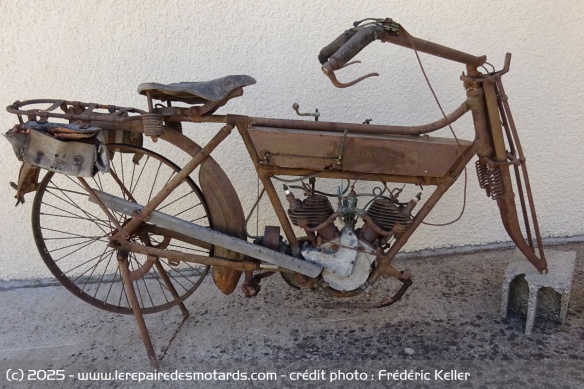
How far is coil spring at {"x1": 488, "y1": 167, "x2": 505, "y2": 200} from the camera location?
97.4 inches

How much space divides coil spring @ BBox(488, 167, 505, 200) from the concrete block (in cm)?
51

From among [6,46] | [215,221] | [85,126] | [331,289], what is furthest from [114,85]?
[331,289]

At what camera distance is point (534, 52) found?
320cm

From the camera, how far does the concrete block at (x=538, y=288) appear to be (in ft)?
8.46

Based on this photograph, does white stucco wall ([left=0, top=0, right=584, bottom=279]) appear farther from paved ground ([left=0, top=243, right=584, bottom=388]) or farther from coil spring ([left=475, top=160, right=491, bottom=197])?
paved ground ([left=0, top=243, right=584, bottom=388])

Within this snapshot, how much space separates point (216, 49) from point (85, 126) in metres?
1.11

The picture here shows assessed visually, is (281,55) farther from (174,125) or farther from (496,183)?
(496,183)

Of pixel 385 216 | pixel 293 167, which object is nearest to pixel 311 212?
pixel 293 167

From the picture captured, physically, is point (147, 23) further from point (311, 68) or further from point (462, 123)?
point (462, 123)

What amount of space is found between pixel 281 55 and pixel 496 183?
1.58 m

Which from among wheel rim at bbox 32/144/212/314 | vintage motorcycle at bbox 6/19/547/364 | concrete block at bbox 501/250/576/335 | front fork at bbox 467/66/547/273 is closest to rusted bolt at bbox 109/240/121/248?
vintage motorcycle at bbox 6/19/547/364

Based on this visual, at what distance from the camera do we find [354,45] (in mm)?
2096

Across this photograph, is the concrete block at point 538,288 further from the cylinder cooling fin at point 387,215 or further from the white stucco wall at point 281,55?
the white stucco wall at point 281,55

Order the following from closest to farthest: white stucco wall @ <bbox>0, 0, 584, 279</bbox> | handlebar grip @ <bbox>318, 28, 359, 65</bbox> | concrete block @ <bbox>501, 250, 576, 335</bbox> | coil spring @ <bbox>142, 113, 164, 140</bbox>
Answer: handlebar grip @ <bbox>318, 28, 359, 65</bbox>, coil spring @ <bbox>142, 113, 164, 140</bbox>, concrete block @ <bbox>501, 250, 576, 335</bbox>, white stucco wall @ <bbox>0, 0, 584, 279</bbox>
